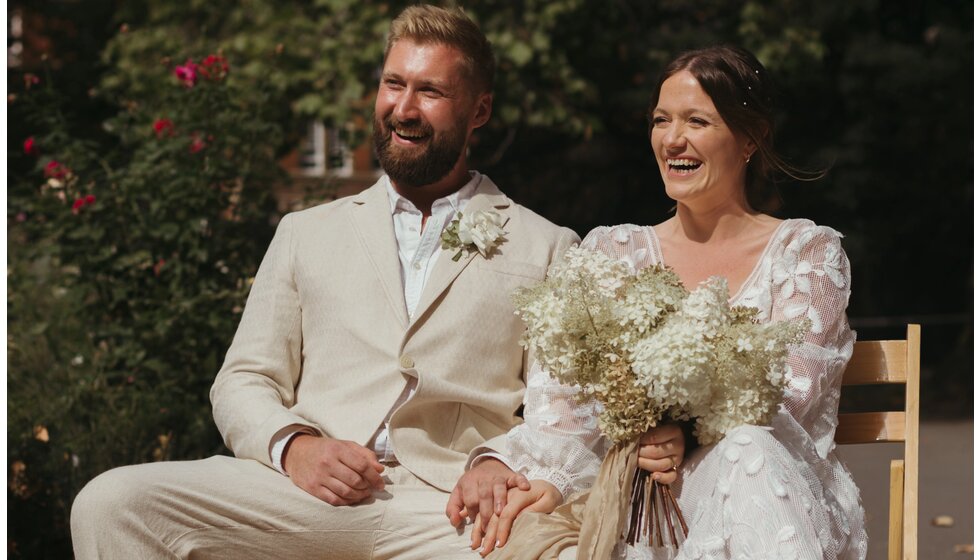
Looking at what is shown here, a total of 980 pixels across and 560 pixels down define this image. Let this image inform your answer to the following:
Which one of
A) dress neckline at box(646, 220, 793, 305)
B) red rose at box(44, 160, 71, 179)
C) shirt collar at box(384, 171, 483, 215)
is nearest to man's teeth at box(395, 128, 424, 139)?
shirt collar at box(384, 171, 483, 215)

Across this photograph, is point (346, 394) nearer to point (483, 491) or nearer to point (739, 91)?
point (483, 491)

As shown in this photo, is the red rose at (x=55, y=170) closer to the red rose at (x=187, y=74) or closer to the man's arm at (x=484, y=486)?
the red rose at (x=187, y=74)

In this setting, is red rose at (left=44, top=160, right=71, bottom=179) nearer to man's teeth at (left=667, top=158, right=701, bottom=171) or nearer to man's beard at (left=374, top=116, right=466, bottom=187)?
man's beard at (left=374, top=116, right=466, bottom=187)

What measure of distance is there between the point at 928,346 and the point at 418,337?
A: 15589mm

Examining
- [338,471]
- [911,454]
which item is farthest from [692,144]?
[338,471]

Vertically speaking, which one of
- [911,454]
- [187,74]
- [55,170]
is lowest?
[911,454]

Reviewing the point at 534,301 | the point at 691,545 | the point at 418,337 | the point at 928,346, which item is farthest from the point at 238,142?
the point at 928,346

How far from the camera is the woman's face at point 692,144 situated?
3793mm

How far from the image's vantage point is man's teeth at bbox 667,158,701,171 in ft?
12.6

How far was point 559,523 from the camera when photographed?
11.1 feet

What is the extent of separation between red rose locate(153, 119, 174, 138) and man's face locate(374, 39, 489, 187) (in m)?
2.45

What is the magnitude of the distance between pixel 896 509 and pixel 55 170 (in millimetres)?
Answer: 4475

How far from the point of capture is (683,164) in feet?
12.6

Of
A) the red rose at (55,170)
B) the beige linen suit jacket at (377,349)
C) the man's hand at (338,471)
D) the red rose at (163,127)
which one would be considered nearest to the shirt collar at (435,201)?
the beige linen suit jacket at (377,349)
